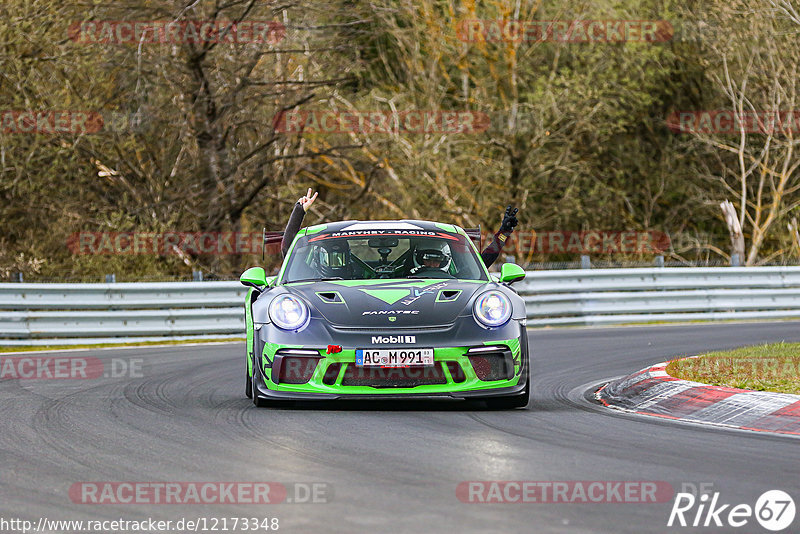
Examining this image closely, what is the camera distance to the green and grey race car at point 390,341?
8.54 meters

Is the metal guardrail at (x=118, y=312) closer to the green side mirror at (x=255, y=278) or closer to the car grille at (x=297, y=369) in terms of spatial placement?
the green side mirror at (x=255, y=278)

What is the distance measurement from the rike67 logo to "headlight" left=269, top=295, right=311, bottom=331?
373cm

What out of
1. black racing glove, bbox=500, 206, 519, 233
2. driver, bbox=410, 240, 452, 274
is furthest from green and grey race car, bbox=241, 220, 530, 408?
black racing glove, bbox=500, 206, 519, 233

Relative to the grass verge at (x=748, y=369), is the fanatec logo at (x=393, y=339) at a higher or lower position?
higher

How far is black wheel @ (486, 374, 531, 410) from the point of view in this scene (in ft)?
29.2

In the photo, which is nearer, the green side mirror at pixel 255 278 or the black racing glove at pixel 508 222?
the green side mirror at pixel 255 278

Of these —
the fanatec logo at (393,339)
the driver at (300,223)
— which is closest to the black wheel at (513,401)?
the fanatec logo at (393,339)

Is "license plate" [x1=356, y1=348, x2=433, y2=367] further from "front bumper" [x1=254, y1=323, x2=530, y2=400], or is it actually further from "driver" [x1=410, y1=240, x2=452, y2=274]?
"driver" [x1=410, y1=240, x2=452, y2=274]

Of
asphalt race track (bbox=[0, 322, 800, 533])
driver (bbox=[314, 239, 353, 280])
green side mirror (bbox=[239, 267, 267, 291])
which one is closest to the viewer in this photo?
asphalt race track (bbox=[0, 322, 800, 533])

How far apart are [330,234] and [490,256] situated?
2.26 metres

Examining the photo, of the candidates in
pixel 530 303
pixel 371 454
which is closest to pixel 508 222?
pixel 371 454

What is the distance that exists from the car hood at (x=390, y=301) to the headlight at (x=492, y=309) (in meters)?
0.10

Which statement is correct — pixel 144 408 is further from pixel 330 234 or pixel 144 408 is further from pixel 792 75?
pixel 792 75

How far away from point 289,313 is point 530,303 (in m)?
10.7
